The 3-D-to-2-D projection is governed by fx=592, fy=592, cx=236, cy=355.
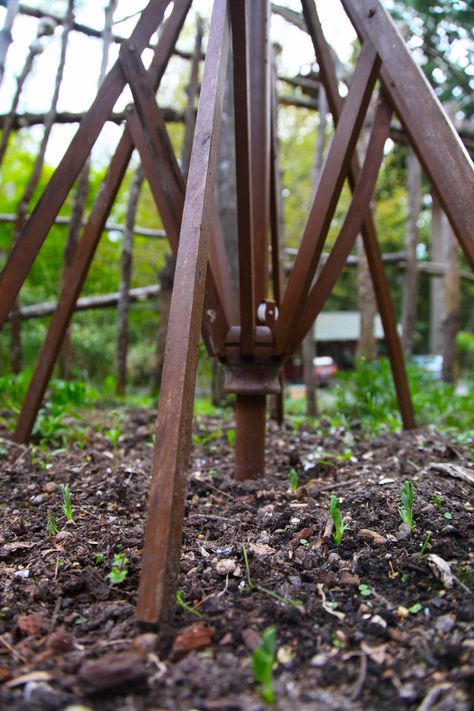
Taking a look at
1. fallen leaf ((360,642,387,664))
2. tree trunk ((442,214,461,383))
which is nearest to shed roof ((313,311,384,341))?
tree trunk ((442,214,461,383))

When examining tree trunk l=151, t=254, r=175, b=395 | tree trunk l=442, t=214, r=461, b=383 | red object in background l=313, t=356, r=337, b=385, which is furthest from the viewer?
red object in background l=313, t=356, r=337, b=385

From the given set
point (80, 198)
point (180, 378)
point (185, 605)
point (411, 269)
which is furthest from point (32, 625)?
point (411, 269)

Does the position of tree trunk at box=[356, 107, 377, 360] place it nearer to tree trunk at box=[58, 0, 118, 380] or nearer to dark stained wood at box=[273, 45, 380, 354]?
tree trunk at box=[58, 0, 118, 380]

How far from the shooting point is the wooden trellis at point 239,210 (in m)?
1.31

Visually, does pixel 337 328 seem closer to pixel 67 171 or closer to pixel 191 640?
pixel 67 171

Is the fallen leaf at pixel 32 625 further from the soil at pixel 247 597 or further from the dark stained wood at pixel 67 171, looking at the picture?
the dark stained wood at pixel 67 171

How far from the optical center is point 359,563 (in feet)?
4.80

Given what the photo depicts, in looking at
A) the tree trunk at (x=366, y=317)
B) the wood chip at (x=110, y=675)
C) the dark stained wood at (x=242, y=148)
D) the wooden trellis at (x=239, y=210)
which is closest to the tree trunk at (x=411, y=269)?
the tree trunk at (x=366, y=317)

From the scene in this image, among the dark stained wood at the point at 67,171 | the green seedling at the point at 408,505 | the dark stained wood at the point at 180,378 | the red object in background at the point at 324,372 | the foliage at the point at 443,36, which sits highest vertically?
the foliage at the point at 443,36

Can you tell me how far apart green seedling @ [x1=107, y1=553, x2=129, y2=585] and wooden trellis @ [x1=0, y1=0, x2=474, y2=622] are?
0.24 m

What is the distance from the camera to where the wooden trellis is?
1311 millimetres

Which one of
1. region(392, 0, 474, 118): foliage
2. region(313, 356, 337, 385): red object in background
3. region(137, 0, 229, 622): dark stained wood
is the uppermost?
region(392, 0, 474, 118): foliage

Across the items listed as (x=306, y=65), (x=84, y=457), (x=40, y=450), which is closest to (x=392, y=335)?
(x=84, y=457)

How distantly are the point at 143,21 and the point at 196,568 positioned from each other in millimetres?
1927
